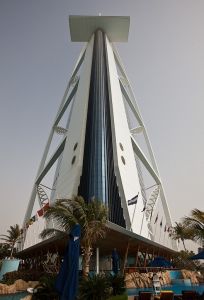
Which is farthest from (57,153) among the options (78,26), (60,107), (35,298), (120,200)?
(35,298)

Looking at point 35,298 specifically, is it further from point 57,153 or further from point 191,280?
point 57,153

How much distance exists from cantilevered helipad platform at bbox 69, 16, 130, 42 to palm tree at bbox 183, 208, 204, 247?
267ft

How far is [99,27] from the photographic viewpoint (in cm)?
8912

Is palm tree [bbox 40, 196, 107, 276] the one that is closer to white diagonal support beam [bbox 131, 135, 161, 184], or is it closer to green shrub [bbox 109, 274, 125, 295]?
green shrub [bbox 109, 274, 125, 295]

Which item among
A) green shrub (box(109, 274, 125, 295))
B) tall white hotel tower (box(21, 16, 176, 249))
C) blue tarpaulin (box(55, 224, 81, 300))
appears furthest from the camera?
tall white hotel tower (box(21, 16, 176, 249))

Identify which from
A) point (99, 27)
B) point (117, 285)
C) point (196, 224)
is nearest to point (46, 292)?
point (117, 285)

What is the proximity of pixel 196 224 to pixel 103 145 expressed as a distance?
40402mm

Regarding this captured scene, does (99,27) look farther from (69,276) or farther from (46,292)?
(69,276)

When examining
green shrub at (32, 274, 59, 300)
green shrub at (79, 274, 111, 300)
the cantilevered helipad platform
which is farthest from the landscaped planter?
the cantilevered helipad platform

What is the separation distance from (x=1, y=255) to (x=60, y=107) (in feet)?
146

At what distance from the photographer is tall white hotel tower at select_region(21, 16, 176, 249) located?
53219 millimetres

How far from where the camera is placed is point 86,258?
62.2ft

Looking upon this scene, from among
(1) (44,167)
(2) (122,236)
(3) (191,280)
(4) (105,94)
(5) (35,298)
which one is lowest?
(5) (35,298)

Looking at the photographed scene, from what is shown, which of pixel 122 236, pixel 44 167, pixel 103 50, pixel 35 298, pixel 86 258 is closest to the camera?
pixel 35 298
